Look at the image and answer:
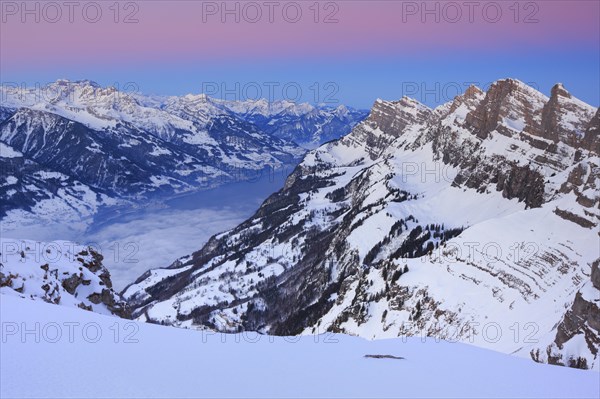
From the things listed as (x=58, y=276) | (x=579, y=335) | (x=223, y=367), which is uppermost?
(x=223, y=367)

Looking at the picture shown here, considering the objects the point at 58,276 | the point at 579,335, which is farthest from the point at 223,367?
the point at 579,335

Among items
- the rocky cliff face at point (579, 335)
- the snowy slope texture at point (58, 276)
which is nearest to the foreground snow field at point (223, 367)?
the snowy slope texture at point (58, 276)

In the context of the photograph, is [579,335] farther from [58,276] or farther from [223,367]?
[58,276]

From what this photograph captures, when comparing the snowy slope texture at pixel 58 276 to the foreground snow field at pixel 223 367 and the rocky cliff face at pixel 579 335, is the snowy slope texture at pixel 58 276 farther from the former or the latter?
the rocky cliff face at pixel 579 335

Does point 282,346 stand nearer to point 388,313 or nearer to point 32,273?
point 32,273

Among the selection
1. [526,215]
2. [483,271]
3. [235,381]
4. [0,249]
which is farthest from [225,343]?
[526,215]

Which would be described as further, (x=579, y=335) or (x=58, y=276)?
(x=579, y=335)

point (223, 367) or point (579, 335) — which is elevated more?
point (223, 367)

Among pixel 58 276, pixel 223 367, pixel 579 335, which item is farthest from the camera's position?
pixel 579 335
